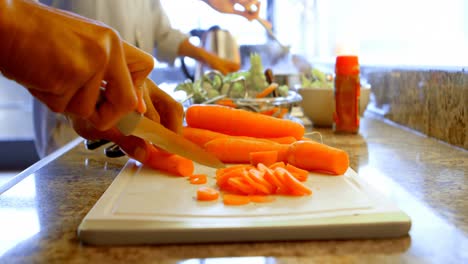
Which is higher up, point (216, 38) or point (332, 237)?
point (216, 38)

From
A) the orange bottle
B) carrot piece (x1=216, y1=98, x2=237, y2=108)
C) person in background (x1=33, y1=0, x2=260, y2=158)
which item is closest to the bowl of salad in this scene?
carrot piece (x1=216, y1=98, x2=237, y2=108)

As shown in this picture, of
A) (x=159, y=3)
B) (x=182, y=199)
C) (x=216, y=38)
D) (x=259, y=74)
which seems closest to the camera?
(x=182, y=199)

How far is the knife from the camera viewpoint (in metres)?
0.79

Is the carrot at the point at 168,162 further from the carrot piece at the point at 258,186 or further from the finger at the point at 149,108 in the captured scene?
the carrot piece at the point at 258,186

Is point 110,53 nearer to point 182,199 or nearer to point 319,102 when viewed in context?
point 182,199

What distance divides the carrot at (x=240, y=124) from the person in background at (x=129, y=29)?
1.17 metres

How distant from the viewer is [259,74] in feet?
6.94

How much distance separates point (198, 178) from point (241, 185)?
14 centimetres

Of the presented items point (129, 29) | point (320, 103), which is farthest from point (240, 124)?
point (129, 29)

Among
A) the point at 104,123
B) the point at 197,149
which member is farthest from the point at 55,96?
the point at 197,149

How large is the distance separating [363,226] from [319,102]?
1060 mm

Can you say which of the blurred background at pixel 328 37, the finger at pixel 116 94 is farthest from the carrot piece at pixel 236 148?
the blurred background at pixel 328 37

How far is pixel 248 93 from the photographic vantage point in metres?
1.98

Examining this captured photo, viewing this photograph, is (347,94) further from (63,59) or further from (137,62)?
(63,59)
